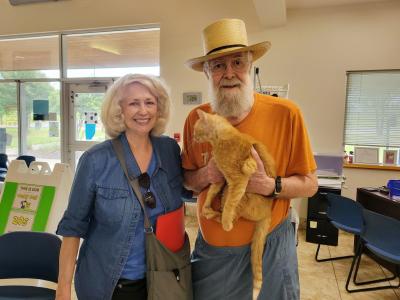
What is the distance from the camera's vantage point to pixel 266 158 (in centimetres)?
116

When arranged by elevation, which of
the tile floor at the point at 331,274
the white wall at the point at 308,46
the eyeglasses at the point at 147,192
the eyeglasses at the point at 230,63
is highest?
the white wall at the point at 308,46

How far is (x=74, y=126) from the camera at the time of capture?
569 centimetres

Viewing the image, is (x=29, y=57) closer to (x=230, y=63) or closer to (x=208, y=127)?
(x=230, y=63)

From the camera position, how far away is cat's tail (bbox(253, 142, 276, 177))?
3.77 feet

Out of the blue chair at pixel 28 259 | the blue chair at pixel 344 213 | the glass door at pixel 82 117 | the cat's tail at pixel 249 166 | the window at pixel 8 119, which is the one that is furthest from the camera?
the window at pixel 8 119

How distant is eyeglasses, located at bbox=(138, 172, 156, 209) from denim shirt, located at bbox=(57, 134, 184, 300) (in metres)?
0.03

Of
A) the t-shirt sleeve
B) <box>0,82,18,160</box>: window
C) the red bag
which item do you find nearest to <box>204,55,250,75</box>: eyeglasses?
the t-shirt sleeve

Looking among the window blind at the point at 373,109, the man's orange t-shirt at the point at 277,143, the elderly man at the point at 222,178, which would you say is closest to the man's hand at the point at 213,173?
the elderly man at the point at 222,178

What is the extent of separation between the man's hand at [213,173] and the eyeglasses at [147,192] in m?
A: 0.24

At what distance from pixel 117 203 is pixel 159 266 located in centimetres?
28

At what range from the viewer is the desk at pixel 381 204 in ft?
9.89

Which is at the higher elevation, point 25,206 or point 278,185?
point 278,185

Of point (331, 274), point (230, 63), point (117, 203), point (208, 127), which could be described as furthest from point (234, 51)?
point (331, 274)

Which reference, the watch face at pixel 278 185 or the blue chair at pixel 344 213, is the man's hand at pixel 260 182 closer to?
the watch face at pixel 278 185
